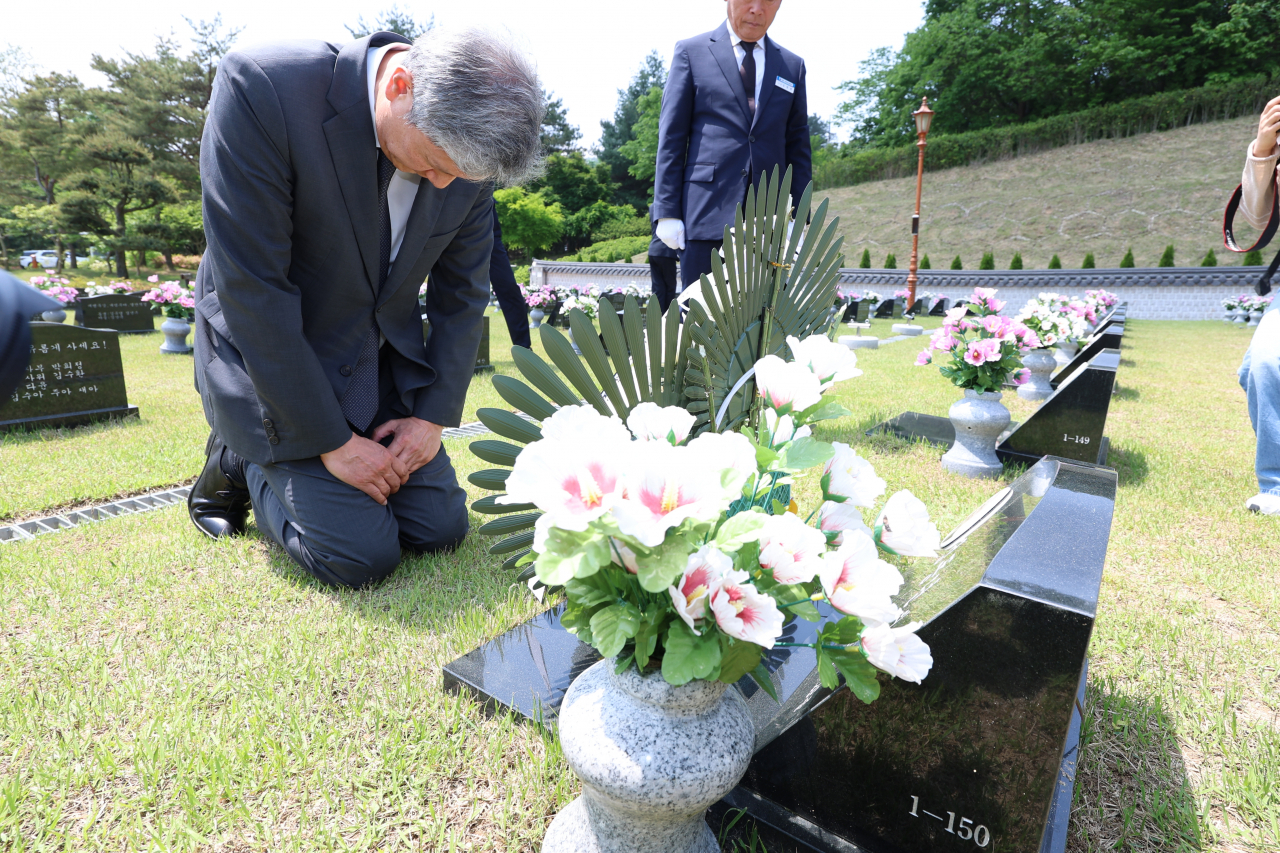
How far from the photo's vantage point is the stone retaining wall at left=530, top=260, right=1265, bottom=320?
68.7 feet

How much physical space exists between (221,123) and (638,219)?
42268 millimetres

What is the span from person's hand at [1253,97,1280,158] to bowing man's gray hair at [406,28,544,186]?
3226 mm

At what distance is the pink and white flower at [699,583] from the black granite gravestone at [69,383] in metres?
5.52

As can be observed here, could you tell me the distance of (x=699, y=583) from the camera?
84 cm

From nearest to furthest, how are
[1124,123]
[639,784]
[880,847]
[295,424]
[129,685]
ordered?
[639,784] < [880,847] < [129,685] < [295,424] < [1124,123]

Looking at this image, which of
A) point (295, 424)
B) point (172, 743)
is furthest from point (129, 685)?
point (295, 424)

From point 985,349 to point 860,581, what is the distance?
3.61m

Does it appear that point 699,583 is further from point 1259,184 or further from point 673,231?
point 1259,184

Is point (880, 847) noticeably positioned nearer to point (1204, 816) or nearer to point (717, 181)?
point (1204, 816)

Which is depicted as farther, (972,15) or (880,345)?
(972,15)

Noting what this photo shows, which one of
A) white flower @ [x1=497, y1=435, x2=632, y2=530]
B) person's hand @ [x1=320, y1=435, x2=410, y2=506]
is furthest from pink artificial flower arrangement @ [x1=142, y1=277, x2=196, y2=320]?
white flower @ [x1=497, y1=435, x2=632, y2=530]

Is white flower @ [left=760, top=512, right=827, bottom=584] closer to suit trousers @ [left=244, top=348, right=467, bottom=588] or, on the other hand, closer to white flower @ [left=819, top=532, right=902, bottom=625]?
white flower @ [left=819, top=532, right=902, bottom=625]

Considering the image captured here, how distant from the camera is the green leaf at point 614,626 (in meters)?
0.83

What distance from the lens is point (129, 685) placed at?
1762 millimetres
